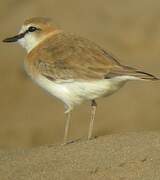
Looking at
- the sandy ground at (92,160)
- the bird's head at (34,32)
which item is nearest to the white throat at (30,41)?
the bird's head at (34,32)

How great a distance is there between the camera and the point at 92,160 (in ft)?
23.6

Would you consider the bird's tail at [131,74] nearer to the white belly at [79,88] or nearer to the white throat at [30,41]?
the white belly at [79,88]

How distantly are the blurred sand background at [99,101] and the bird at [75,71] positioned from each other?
15.1 feet

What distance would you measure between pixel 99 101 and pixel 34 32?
5.22 metres

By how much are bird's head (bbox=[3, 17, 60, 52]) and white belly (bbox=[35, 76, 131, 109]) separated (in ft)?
2.75

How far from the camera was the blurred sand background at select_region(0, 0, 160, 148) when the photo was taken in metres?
14.0

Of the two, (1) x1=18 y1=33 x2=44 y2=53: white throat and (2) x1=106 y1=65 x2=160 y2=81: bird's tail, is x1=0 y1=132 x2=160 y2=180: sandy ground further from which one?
(1) x1=18 y1=33 x2=44 y2=53: white throat

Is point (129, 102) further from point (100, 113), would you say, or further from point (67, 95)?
point (67, 95)

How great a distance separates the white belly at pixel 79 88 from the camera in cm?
823

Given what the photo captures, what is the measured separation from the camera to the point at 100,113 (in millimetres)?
14148

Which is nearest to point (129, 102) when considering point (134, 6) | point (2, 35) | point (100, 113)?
point (100, 113)

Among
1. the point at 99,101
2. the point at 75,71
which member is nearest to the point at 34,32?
the point at 75,71

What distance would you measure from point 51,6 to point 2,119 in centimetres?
453

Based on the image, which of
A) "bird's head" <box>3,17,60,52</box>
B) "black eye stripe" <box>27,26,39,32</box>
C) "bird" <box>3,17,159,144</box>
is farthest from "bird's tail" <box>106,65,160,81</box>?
"black eye stripe" <box>27,26,39,32</box>
